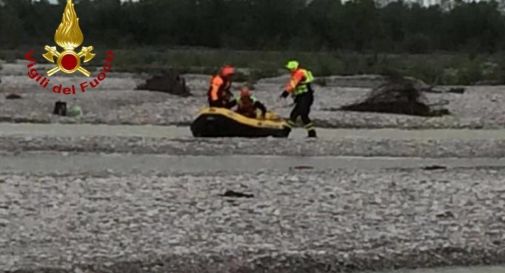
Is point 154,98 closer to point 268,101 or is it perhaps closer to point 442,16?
point 268,101

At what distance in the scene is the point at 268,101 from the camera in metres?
39.7

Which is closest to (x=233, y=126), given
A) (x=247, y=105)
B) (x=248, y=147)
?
(x=247, y=105)

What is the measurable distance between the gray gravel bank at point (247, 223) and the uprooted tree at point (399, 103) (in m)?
17.7

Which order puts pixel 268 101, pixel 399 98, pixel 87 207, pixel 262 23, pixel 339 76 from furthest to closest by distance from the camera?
pixel 262 23 → pixel 339 76 → pixel 268 101 → pixel 399 98 → pixel 87 207

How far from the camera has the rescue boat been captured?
24.2 metres

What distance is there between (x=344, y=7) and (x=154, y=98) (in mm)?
54177

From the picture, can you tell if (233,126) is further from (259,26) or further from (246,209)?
(259,26)

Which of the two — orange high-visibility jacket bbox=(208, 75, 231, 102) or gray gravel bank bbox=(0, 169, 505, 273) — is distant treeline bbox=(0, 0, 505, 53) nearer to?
orange high-visibility jacket bbox=(208, 75, 231, 102)

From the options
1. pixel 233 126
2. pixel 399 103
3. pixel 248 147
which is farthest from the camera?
pixel 399 103

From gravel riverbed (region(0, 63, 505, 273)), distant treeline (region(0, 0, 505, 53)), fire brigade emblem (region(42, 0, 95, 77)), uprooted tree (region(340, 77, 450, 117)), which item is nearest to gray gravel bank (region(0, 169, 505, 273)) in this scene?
gravel riverbed (region(0, 63, 505, 273))

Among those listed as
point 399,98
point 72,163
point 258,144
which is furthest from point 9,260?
point 399,98

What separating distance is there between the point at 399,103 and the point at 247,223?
23381 millimetres

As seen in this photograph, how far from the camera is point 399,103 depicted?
35.3m

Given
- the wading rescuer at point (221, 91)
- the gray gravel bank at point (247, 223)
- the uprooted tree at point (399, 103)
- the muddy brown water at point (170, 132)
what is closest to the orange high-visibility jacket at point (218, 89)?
the wading rescuer at point (221, 91)
